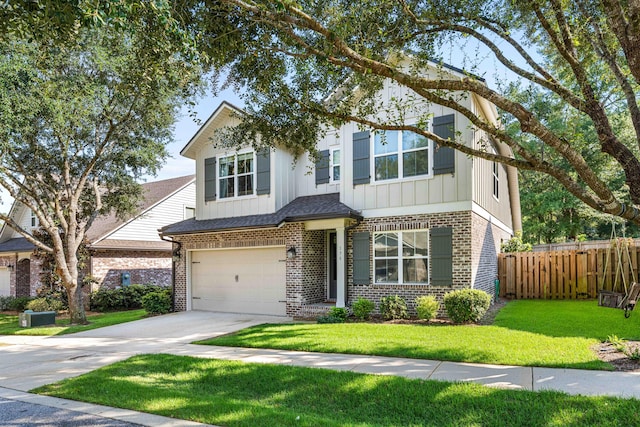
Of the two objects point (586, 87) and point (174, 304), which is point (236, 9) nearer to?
point (586, 87)

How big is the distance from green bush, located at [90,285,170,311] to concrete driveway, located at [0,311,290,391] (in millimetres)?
5282

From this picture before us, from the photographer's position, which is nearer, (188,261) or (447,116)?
(447,116)

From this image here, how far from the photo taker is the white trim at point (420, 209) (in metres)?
11.0

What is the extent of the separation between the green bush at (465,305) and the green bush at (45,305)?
1527 centimetres

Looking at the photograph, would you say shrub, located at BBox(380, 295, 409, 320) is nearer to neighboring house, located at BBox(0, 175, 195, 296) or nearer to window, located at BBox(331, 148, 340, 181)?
window, located at BBox(331, 148, 340, 181)

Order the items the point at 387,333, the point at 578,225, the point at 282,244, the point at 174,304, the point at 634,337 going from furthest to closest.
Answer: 1. the point at 578,225
2. the point at 174,304
3. the point at 282,244
4. the point at 387,333
5. the point at 634,337

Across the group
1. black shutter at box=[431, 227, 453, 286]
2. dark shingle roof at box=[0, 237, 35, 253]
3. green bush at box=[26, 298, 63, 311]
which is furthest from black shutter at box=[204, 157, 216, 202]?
dark shingle roof at box=[0, 237, 35, 253]

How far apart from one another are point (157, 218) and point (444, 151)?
1547cm

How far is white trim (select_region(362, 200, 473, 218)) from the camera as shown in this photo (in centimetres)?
1100

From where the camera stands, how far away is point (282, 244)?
523 inches

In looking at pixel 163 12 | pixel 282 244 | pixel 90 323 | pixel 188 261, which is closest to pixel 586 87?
pixel 163 12

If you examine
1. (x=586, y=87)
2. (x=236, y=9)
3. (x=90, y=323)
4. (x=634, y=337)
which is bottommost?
(x=90, y=323)

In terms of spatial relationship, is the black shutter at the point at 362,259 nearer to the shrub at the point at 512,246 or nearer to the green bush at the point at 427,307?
the green bush at the point at 427,307

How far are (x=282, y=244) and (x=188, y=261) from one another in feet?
14.0
